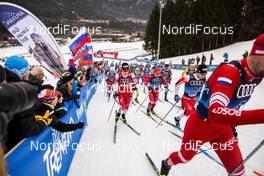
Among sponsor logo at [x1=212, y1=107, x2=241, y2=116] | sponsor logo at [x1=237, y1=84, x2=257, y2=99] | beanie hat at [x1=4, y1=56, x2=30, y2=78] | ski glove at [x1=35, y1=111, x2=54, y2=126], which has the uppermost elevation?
beanie hat at [x1=4, y1=56, x2=30, y2=78]

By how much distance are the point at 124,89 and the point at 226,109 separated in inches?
253

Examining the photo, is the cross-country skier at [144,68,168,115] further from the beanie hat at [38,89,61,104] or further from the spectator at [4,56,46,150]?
the spectator at [4,56,46,150]

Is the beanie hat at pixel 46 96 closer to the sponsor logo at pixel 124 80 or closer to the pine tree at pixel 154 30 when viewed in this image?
the sponsor logo at pixel 124 80

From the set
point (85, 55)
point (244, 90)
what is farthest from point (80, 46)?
point (244, 90)

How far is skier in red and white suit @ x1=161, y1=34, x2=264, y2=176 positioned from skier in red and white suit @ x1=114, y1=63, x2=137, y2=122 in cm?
464

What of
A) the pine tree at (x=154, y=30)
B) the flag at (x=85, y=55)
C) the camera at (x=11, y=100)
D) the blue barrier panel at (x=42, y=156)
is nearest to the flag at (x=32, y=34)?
the flag at (x=85, y=55)

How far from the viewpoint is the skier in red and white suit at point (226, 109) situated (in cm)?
213

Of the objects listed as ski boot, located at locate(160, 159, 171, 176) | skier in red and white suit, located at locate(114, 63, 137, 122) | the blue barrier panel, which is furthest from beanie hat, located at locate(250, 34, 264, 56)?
skier in red and white suit, located at locate(114, 63, 137, 122)

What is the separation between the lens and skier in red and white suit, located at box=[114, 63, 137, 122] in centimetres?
829

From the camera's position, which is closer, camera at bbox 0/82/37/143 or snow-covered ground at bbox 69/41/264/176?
camera at bbox 0/82/37/143

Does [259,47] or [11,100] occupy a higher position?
[259,47]

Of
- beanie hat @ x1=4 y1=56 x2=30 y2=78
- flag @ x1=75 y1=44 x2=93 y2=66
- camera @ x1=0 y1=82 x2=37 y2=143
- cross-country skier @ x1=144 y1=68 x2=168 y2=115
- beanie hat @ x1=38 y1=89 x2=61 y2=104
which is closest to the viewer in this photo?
camera @ x1=0 y1=82 x2=37 y2=143

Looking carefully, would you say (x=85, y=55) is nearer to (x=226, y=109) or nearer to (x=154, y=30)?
(x=226, y=109)

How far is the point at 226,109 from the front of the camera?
2.15m
